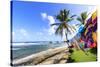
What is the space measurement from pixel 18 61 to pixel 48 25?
1.59 ft

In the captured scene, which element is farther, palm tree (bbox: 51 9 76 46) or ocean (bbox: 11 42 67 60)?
palm tree (bbox: 51 9 76 46)

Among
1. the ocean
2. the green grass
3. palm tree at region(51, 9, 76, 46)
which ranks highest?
palm tree at region(51, 9, 76, 46)

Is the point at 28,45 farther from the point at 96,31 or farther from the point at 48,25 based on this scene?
the point at 96,31

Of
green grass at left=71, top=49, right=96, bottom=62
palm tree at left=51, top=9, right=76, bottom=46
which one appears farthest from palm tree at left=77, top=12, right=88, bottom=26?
green grass at left=71, top=49, right=96, bottom=62

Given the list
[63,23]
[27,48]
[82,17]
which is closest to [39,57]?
[27,48]

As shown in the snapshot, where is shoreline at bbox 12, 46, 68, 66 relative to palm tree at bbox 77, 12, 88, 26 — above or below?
below

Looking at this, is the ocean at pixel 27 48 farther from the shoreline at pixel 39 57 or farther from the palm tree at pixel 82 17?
the palm tree at pixel 82 17

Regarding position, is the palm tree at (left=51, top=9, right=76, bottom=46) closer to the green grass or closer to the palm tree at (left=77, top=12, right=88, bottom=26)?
the palm tree at (left=77, top=12, right=88, bottom=26)

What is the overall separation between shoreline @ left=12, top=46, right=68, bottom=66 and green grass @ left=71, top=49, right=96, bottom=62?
0.12m

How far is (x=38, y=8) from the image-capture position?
6.58ft

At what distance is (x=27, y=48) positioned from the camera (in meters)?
1.97

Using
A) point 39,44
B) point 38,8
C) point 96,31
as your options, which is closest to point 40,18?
point 38,8

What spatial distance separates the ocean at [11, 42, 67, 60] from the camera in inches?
75.9

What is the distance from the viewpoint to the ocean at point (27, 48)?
6.32 ft
